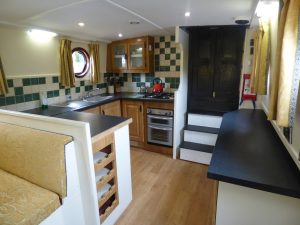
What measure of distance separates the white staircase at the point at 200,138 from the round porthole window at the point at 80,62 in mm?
2001

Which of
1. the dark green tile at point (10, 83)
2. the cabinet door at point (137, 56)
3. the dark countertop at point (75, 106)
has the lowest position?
the dark countertop at point (75, 106)

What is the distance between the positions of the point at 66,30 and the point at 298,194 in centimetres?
295

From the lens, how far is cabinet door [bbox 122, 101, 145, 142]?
322 cm

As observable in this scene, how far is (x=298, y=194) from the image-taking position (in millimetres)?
894

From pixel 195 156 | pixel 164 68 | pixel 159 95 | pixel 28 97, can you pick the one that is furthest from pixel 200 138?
pixel 28 97

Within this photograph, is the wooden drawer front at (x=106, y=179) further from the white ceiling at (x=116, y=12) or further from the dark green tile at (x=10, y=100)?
the dark green tile at (x=10, y=100)

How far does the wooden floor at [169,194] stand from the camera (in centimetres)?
183

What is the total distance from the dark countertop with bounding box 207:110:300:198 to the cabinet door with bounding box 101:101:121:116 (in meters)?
1.82

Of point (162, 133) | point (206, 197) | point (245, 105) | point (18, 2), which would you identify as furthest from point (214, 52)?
point (18, 2)

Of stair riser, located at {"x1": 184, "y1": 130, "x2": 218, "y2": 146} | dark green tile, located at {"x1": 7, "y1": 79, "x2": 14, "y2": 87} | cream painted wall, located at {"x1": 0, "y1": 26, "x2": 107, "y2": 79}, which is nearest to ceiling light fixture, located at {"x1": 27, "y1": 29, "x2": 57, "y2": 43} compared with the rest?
cream painted wall, located at {"x1": 0, "y1": 26, "x2": 107, "y2": 79}

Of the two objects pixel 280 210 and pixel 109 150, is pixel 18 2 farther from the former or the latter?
pixel 280 210

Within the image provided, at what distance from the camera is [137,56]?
135 inches

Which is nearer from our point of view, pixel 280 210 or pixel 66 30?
pixel 280 210

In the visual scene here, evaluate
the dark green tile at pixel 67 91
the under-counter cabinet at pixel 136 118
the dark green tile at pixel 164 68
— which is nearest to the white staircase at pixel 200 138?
the under-counter cabinet at pixel 136 118
